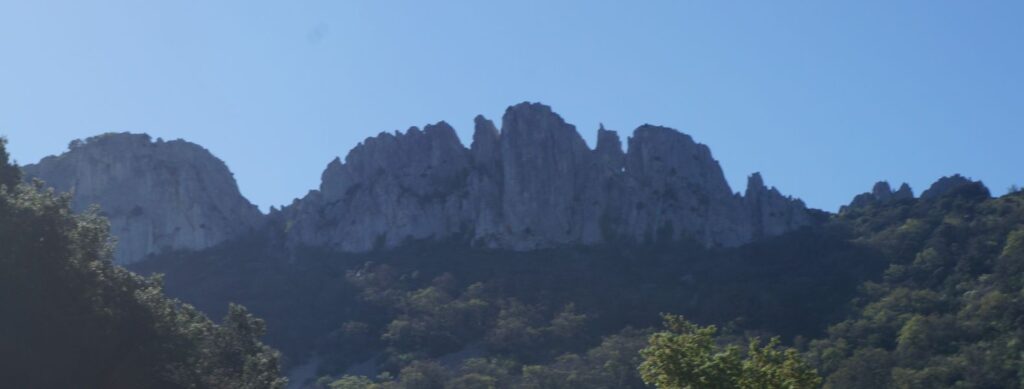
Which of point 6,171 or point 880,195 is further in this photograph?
point 880,195

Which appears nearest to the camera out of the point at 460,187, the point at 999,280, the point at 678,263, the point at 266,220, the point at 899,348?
the point at 899,348

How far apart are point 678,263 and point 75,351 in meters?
63.3

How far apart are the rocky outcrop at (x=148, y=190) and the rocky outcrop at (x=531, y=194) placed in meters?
6.10

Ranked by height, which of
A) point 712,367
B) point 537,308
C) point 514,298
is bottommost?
point 712,367

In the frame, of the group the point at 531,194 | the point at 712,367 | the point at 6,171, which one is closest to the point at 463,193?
the point at 531,194

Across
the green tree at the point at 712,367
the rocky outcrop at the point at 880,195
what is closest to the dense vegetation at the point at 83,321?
the green tree at the point at 712,367

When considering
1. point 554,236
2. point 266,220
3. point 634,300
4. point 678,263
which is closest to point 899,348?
point 634,300

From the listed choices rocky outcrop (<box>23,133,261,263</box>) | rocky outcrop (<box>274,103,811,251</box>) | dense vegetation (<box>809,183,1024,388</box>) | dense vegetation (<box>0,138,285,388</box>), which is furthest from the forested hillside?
dense vegetation (<box>0,138,285,388</box>)

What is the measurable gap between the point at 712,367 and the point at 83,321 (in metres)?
13.6

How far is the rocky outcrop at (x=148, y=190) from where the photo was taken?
319ft

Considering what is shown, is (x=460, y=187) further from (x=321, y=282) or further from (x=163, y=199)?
(x=163, y=199)

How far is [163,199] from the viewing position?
3903 inches

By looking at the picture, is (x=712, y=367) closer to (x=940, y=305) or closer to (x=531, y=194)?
(x=940, y=305)

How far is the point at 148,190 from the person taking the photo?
9888cm
